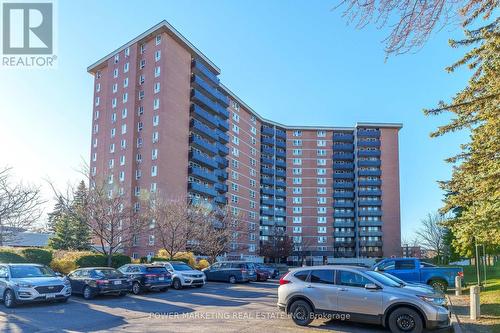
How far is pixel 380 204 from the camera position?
10012 cm

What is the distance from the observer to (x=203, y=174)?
6775cm

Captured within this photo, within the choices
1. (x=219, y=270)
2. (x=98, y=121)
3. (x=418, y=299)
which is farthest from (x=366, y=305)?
(x=98, y=121)

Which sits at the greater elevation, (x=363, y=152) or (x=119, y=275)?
(x=363, y=152)

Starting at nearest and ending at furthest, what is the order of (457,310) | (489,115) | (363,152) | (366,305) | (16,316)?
(489,115) → (366,305) → (16,316) → (457,310) → (363,152)

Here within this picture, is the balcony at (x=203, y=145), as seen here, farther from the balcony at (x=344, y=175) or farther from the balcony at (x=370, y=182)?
the balcony at (x=370, y=182)

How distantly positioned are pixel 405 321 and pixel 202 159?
2306 inches

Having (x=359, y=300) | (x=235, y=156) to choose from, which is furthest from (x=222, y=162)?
(x=359, y=300)

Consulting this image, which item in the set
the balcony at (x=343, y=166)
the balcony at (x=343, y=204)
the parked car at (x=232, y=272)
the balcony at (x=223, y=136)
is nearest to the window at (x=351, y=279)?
the parked car at (x=232, y=272)

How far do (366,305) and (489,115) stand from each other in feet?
18.3

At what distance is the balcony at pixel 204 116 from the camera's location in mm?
68438

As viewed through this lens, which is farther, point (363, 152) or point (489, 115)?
point (363, 152)

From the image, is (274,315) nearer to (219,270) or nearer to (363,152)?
(219,270)

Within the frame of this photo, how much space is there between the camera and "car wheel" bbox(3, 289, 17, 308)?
15894 millimetres

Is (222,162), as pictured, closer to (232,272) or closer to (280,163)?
(280,163)
